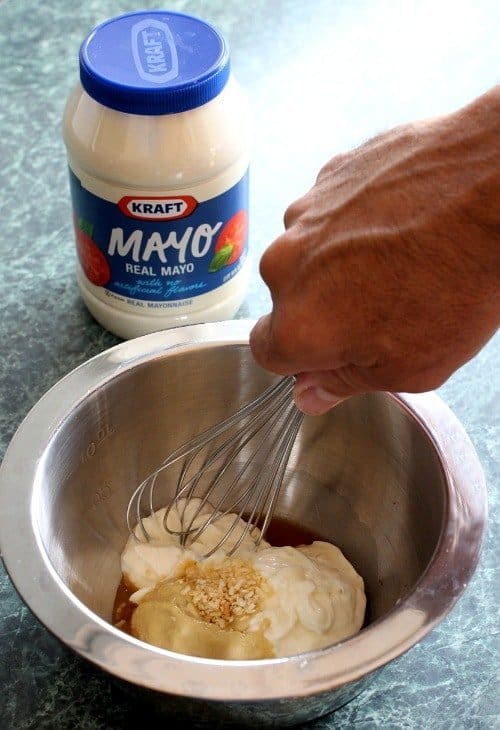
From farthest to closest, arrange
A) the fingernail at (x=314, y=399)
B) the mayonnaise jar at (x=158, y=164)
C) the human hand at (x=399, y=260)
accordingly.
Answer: the mayonnaise jar at (x=158, y=164) → the fingernail at (x=314, y=399) → the human hand at (x=399, y=260)

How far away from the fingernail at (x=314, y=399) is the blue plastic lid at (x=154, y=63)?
24 centimetres

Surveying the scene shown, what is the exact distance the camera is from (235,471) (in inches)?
31.9

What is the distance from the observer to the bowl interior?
68 centimetres

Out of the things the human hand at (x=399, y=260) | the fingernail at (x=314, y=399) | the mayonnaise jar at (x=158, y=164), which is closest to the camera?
the human hand at (x=399, y=260)

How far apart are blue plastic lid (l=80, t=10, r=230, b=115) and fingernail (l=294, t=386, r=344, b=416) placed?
24 cm

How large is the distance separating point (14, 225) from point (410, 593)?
0.59 metres

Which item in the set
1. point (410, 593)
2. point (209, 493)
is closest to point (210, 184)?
point (209, 493)

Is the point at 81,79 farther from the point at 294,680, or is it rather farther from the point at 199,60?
the point at 294,680

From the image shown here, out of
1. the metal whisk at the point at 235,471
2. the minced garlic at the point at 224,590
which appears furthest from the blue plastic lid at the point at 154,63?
the minced garlic at the point at 224,590

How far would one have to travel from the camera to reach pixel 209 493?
78 centimetres

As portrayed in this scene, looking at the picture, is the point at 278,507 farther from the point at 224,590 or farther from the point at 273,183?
the point at 273,183

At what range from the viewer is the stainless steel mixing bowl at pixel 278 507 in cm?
54

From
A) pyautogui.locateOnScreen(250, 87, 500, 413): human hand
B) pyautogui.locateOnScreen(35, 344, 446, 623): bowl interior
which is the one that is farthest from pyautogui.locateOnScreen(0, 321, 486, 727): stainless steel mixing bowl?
pyautogui.locateOnScreen(250, 87, 500, 413): human hand

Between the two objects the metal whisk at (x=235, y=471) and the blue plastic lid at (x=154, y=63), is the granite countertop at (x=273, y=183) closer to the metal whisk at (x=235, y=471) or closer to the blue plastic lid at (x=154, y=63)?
the metal whisk at (x=235, y=471)
